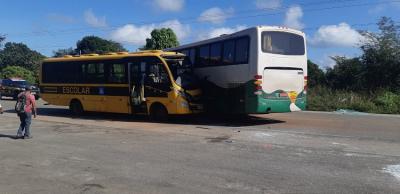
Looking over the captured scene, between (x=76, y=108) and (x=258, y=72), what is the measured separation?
363 inches

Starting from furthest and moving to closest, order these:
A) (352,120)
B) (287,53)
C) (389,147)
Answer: (352,120), (287,53), (389,147)

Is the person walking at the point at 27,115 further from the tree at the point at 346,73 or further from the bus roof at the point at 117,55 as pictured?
the tree at the point at 346,73

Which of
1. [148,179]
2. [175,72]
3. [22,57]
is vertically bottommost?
[148,179]


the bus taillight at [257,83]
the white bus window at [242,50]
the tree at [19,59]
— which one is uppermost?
the tree at [19,59]

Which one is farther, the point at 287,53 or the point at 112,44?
the point at 112,44

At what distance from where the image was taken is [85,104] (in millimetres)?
20844

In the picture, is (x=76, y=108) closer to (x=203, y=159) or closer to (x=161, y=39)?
(x=203, y=159)

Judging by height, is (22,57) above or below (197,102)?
above

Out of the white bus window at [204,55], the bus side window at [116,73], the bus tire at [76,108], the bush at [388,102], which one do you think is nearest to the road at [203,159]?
the bus side window at [116,73]

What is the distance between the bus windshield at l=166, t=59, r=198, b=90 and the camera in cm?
1766

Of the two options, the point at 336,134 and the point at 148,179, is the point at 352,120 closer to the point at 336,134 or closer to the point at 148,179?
the point at 336,134

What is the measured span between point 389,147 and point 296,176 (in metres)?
4.41

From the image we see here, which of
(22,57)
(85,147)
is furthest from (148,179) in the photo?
(22,57)

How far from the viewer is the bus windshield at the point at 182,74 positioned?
57.9 feet
